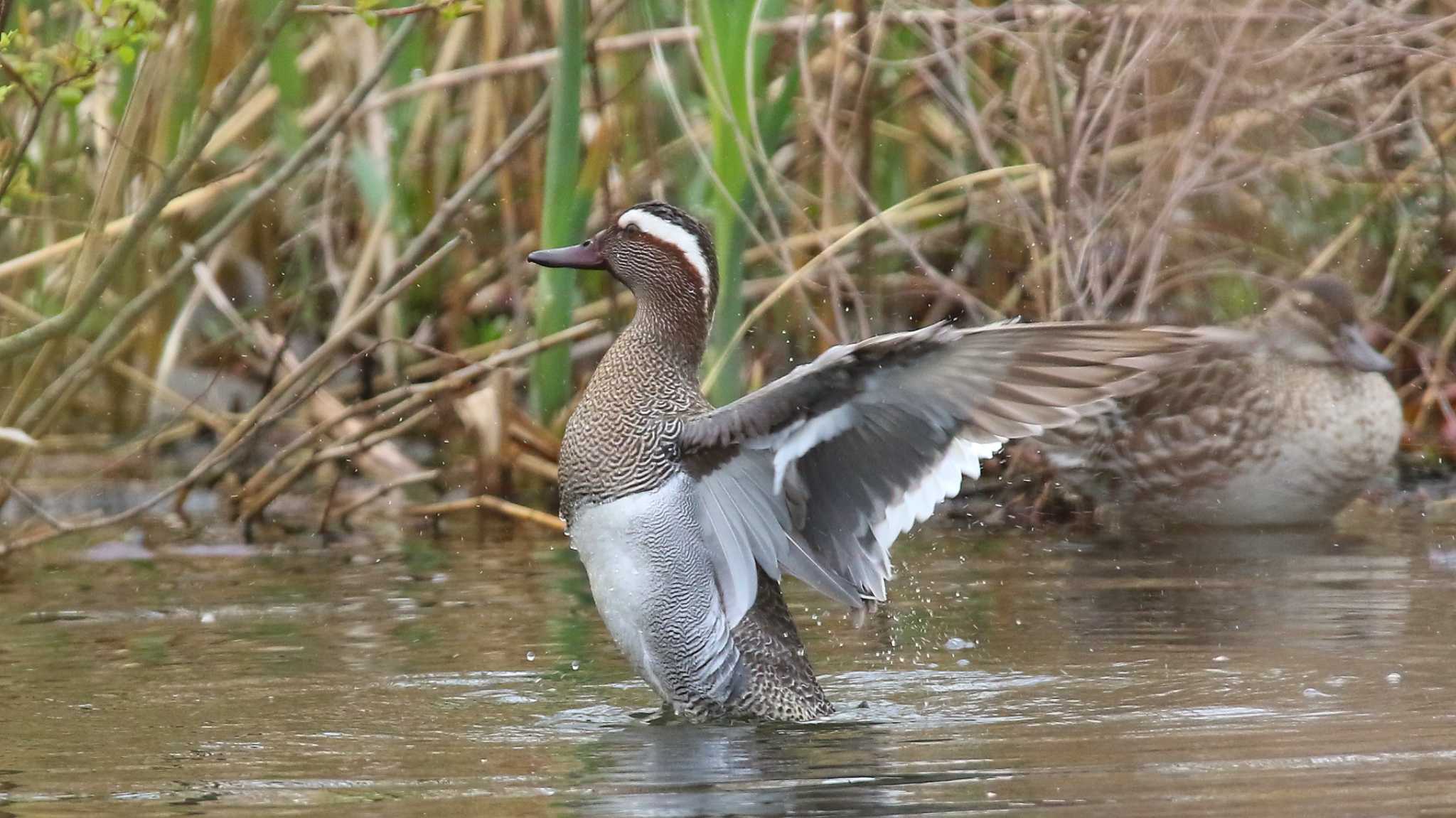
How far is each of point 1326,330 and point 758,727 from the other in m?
3.28

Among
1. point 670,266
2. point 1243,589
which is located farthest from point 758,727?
point 1243,589

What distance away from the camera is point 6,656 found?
509 cm

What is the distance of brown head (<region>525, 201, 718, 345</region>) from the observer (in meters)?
4.77

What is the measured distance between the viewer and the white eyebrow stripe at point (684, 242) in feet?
15.6

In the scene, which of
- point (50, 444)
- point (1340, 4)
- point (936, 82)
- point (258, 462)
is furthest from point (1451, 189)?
point (50, 444)

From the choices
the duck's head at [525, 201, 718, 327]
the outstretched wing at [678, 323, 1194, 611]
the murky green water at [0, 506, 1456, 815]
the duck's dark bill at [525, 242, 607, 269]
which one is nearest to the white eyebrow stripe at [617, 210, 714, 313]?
A: the duck's head at [525, 201, 718, 327]

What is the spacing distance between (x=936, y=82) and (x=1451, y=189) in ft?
6.46

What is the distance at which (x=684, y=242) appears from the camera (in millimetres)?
4766

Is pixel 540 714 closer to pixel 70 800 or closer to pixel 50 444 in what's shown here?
pixel 70 800

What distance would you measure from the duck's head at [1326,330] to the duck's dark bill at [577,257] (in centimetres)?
292

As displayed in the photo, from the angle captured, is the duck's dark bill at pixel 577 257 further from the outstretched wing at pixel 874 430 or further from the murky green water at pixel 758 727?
the murky green water at pixel 758 727

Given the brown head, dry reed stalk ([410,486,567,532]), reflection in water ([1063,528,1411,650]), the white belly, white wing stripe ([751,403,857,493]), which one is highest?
the brown head

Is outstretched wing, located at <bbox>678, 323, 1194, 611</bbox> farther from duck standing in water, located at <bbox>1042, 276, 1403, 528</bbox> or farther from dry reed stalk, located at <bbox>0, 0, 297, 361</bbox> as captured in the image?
duck standing in water, located at <bbox>1042, 276, 1403, 528</bbox>

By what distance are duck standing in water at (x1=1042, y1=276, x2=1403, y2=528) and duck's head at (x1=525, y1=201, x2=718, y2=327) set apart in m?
2.33
